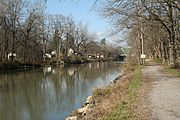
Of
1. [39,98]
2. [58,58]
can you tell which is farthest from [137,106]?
[58,58]

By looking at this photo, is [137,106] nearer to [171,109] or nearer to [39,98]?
[171,109]

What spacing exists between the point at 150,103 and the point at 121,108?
1519mm

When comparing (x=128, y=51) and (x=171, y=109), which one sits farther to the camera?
(x=128, y=51)

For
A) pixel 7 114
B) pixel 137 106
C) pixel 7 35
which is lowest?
pixel 7 114

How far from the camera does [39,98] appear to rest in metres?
22.2

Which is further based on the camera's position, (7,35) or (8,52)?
(8,52)

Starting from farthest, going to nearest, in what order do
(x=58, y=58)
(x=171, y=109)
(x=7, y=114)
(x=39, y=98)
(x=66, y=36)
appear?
(x=66, y=36) < (x=58, y=58) < (x=39, y=98) < (x=7, y=114) < (x=171, y=109)

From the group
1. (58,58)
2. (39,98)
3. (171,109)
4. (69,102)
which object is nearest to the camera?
(171,109)

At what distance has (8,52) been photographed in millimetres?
59719

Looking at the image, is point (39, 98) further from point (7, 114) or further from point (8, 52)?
point (8, 52)

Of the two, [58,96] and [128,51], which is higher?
[128,51]

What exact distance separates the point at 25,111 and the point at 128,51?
104ft

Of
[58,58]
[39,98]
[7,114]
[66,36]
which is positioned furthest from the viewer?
[66,36]

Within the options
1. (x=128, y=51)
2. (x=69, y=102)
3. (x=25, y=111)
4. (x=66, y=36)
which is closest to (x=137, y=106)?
(x=25, y=111)
